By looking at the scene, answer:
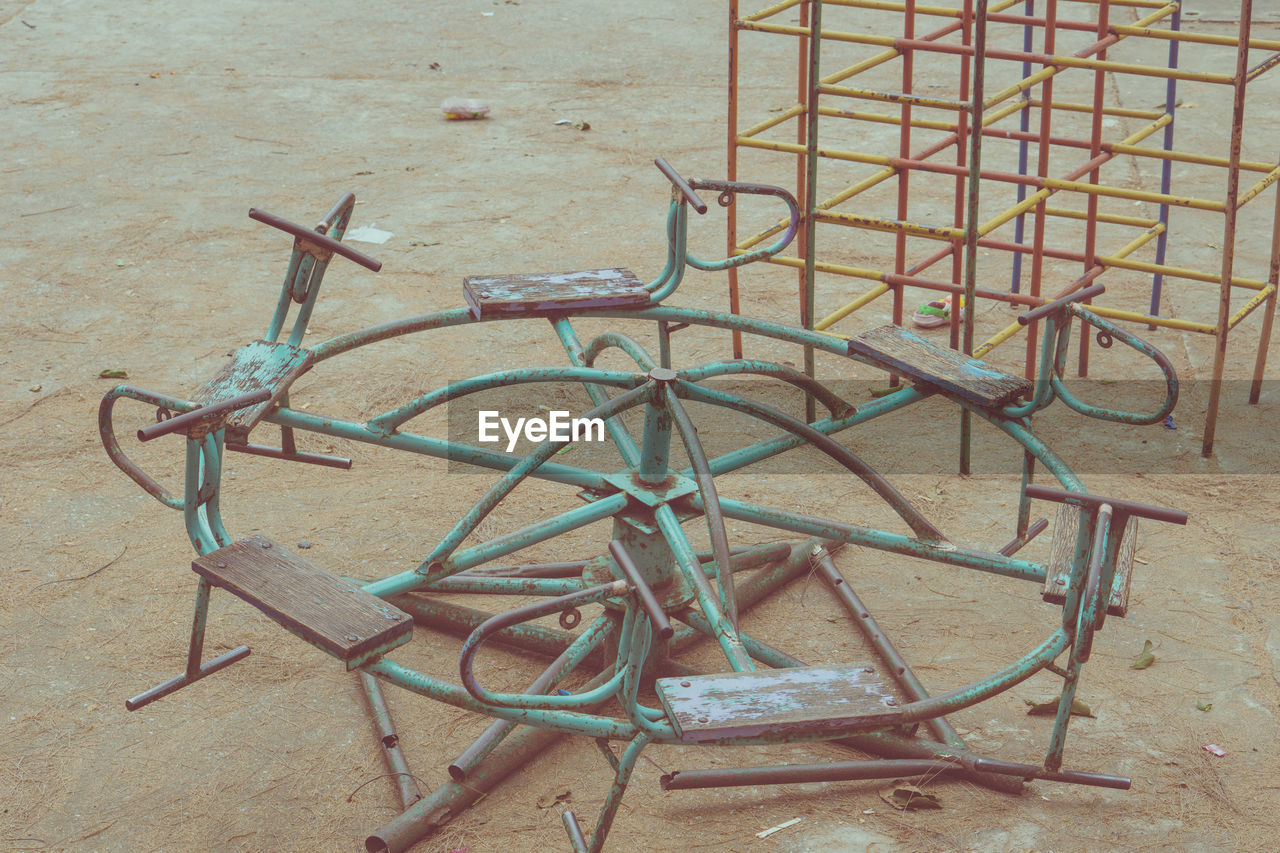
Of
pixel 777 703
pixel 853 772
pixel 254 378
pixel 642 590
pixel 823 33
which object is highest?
pixel 823 33

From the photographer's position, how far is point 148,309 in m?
5.85

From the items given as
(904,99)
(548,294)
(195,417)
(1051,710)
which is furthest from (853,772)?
(904,99)

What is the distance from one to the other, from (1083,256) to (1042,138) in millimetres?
588

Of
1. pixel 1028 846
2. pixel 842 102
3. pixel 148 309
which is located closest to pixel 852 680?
pixel 1028 846

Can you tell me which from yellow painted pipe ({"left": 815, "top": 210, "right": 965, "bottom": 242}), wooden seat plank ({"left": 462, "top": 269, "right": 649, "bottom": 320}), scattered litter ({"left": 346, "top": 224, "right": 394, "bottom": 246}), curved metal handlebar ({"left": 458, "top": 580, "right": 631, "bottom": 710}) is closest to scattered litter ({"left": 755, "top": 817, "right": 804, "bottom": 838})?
curved metal handlebar ({"left": 458, "top": 580, "right": 631, "bottom": 710})

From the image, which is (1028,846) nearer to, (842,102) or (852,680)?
(852,680)

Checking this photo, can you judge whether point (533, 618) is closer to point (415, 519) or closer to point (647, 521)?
point (647, 521)

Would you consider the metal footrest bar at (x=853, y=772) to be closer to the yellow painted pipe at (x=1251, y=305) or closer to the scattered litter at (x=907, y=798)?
the scattered litter at (x=907, y=798)

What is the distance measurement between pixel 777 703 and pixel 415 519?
6.98 ft

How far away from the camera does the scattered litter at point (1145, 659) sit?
3.60 meters

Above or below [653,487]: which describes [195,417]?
above

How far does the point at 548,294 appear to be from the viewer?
3.75m

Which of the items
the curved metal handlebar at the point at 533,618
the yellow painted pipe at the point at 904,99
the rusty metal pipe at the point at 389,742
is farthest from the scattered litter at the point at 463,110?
the curved metal handlebar at the point at 533,618

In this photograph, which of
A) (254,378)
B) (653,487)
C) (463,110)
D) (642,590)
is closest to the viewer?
(642,590)
